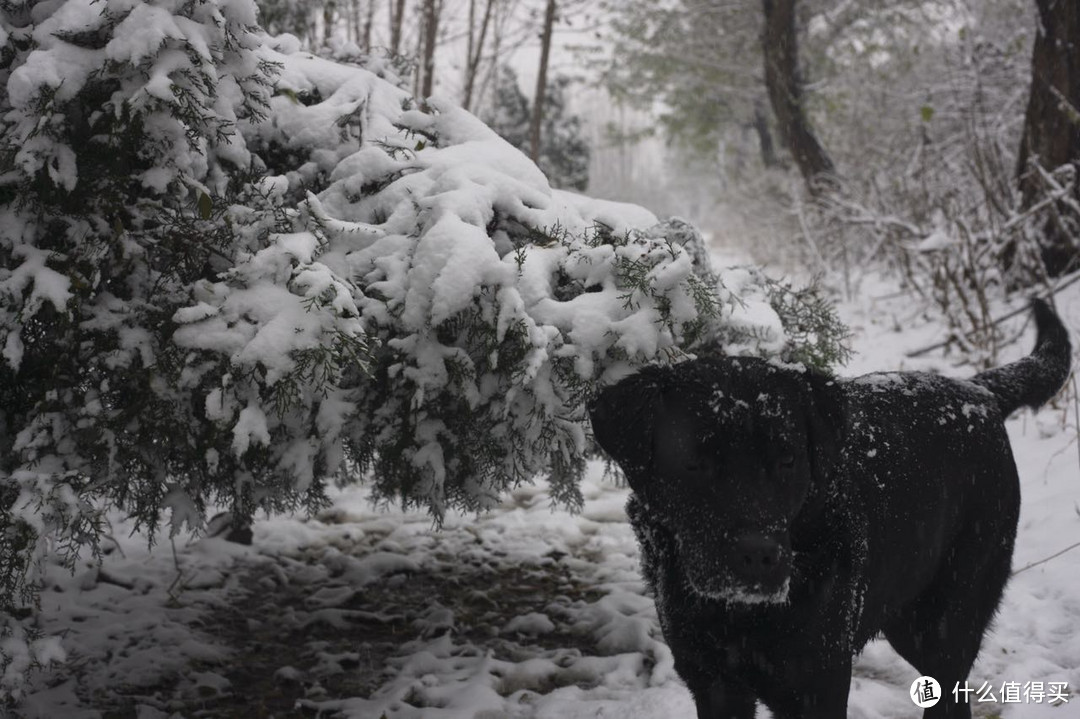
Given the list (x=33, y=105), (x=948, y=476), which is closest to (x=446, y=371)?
(x=33, y=105)

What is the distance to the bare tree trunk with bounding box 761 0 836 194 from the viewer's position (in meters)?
11.3

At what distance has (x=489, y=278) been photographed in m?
2.44

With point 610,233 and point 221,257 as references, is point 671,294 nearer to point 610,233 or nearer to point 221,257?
point 610,233

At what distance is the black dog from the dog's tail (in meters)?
0.29

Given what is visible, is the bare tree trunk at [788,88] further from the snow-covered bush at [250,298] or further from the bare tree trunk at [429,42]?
the snow-covered bush at [250,298]

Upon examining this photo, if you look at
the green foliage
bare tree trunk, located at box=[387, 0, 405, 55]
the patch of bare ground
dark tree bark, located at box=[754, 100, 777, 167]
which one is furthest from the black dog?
dark tree bark, located at box=[754, 100, 777, 167]

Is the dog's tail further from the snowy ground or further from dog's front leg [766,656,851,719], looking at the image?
dog's front leg [766,656,851,719]

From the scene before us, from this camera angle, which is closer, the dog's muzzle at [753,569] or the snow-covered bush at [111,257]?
the dog's muzzle at [753,569]

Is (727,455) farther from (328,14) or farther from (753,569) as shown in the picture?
(328,14)

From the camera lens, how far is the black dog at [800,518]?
1979 mm

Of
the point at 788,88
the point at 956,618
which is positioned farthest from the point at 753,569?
the point at 788,88

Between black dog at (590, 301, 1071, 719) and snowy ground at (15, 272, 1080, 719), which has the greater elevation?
→ black dog at (590, 301, 1071, 719)

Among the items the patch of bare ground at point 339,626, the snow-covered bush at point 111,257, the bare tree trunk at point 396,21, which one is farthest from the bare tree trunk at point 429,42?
the snow-covered bush at point 111,257

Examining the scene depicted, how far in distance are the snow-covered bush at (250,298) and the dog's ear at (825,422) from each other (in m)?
0.56
